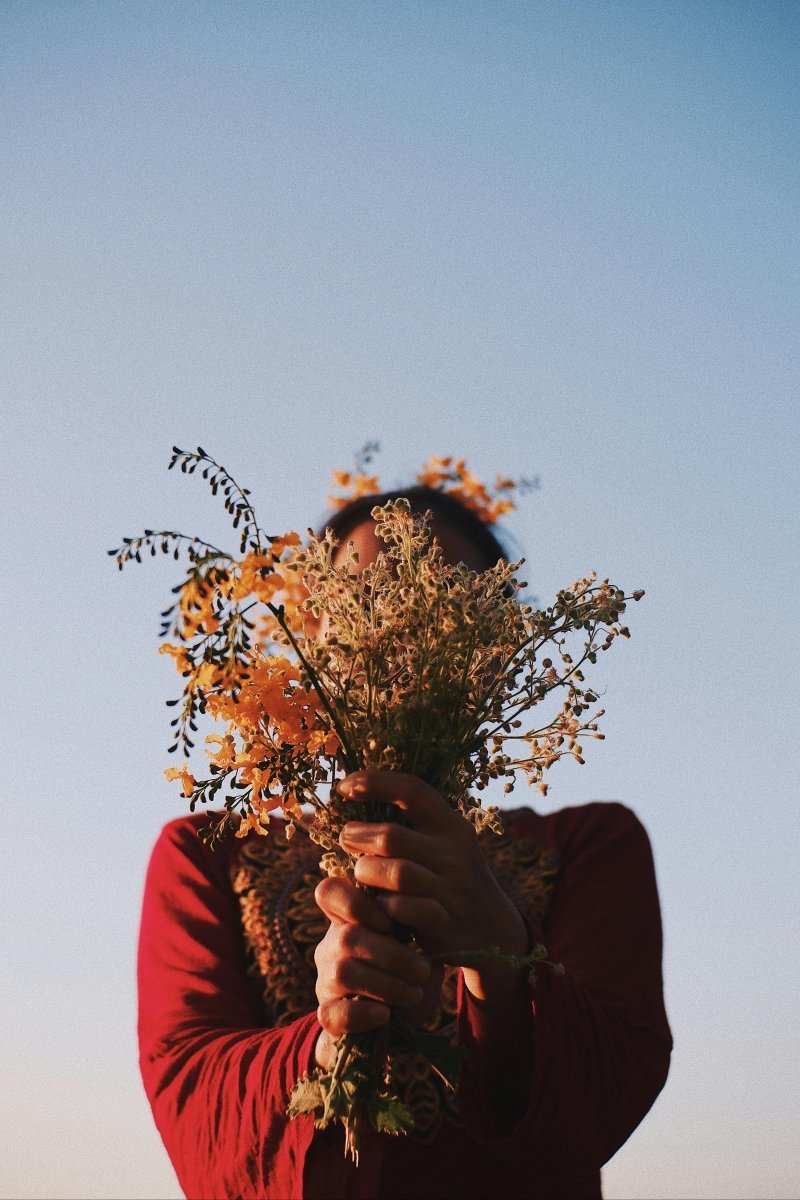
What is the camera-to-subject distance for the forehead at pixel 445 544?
2902mm

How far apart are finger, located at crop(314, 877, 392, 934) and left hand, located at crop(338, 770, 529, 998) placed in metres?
0.02

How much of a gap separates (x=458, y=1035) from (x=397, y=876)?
18.8 inches

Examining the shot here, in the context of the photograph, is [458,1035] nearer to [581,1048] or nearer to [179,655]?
[581,1048]

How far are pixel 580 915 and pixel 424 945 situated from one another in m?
1.01

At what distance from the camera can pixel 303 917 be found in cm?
271

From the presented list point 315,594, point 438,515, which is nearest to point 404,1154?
point 315,594

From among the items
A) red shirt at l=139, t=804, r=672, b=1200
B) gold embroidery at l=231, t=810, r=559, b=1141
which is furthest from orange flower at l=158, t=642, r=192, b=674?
Answer: gold embroidery at l=231, t=810, r=559, b=1141

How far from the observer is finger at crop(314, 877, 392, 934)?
1548 mm

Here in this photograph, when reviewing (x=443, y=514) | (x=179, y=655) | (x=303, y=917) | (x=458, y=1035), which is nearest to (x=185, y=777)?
(x=179, y=655)

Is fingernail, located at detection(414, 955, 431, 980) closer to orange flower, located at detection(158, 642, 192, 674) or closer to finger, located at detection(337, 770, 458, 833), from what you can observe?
finger, located at detection(337, 770, 458, 833)

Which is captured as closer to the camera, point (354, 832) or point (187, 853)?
point (354, 832)

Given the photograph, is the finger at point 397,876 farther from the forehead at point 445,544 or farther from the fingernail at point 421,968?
the forehead at point 445,544

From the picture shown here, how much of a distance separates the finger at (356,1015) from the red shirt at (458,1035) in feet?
0.94

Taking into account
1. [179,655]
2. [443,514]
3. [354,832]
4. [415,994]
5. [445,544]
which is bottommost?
[415,994]
